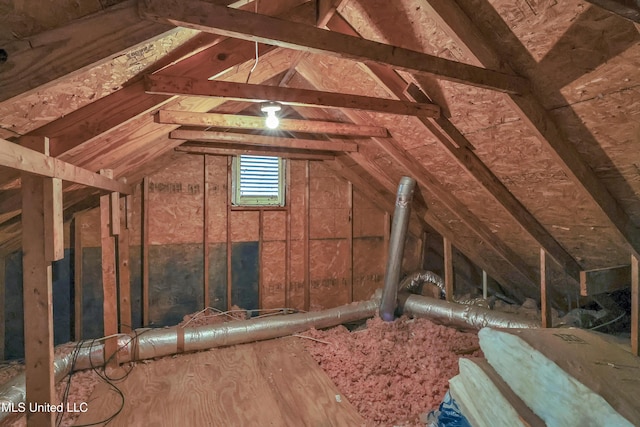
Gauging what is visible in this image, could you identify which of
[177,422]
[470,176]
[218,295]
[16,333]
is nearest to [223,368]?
[177,422]

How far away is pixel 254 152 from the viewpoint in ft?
12.5

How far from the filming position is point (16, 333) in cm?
314

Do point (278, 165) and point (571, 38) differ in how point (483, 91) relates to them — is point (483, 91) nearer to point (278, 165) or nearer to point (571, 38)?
point (571, 38)

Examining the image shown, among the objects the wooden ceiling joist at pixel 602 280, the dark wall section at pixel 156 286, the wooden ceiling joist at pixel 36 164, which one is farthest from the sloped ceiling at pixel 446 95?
the dark wall section at pixel 156 286

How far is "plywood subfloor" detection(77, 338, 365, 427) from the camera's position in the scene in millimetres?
2203

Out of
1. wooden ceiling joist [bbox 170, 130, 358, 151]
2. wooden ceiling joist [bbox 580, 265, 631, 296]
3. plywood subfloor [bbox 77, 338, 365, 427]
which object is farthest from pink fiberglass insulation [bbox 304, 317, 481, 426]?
wooden ceiling joist [bbox 170, 130, 358, 151]

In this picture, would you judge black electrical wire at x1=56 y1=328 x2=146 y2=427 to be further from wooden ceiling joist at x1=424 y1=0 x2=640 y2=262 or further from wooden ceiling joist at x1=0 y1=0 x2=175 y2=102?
wooden ceiling joist at x1=424 y1=0 x2=640 y2=262

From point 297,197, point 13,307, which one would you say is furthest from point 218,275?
point 13,307

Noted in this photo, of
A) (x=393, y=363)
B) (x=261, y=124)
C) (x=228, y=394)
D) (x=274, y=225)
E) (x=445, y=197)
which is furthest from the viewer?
(x=274, y=225)

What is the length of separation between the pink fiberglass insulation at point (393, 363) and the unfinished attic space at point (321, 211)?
3 cm

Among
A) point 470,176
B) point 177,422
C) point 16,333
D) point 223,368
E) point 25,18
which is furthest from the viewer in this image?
point 16,333

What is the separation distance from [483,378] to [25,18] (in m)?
2.37

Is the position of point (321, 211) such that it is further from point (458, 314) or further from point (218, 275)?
point (458, 314)

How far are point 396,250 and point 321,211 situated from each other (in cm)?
112
